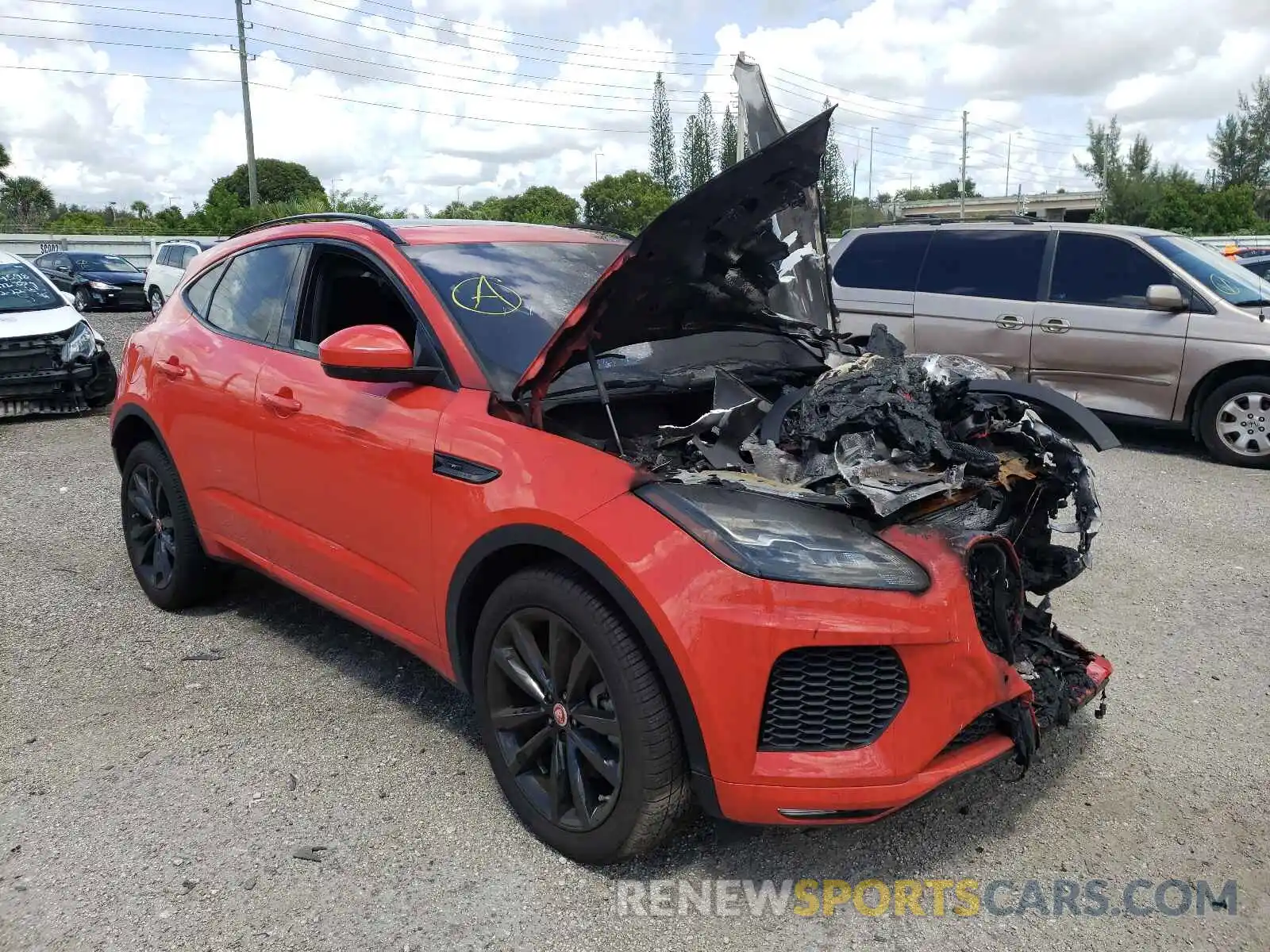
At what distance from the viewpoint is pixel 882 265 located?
925cm

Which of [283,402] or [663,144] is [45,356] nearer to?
[283,402]

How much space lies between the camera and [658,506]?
255cm

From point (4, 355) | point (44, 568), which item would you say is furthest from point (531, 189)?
point (44, 568)

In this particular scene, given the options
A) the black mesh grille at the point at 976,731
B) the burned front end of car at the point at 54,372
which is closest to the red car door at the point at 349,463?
the black mesh grille at the point at 976,731

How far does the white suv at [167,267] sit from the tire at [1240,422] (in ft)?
55.6

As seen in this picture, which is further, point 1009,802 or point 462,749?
point 462,749

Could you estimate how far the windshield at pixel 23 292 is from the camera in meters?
10.1

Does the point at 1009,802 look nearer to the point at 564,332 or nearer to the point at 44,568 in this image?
the point at 564,332

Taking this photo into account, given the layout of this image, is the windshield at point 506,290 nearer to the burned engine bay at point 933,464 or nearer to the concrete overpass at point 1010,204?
the burned engine bay at point 933,464

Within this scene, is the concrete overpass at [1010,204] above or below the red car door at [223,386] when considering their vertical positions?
above

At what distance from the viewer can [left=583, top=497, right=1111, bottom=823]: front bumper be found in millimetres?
2379

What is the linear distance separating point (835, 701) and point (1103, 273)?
22.9ft

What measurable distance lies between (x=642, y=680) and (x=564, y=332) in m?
0.99

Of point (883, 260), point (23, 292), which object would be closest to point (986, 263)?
point (883, 260)
